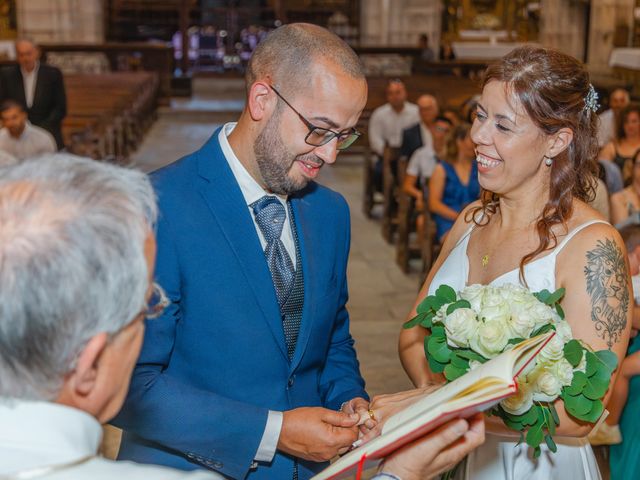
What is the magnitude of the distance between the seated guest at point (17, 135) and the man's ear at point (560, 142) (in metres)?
A: 6.18

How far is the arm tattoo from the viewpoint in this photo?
2432mm

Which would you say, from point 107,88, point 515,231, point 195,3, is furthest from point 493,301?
point 195,3

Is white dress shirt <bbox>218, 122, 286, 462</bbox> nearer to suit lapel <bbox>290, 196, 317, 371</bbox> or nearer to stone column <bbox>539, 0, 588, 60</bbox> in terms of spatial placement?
suit lapel <bbox>290, 196, 317, 371</bbox>

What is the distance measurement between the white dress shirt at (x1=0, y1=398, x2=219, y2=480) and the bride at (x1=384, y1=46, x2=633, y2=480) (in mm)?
1392

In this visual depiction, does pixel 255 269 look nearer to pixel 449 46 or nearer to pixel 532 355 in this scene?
pixel 532 355

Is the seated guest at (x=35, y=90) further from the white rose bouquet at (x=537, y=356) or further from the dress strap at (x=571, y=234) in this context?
the white rose bouquet at (x=537, y=356)

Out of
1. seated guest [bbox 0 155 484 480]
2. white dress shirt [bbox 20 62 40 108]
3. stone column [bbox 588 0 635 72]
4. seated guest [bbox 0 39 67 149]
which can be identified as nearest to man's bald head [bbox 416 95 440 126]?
seated guest [bbox 0 39 67 149]

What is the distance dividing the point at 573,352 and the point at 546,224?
49cm

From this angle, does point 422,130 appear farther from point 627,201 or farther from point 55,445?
point 55,445

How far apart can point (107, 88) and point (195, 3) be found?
8768 millimetres

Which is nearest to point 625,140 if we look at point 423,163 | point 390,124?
point 423,163

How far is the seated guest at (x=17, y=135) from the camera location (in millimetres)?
8102

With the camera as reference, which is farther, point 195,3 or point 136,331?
point 195,3

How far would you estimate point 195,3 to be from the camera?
24.4m
